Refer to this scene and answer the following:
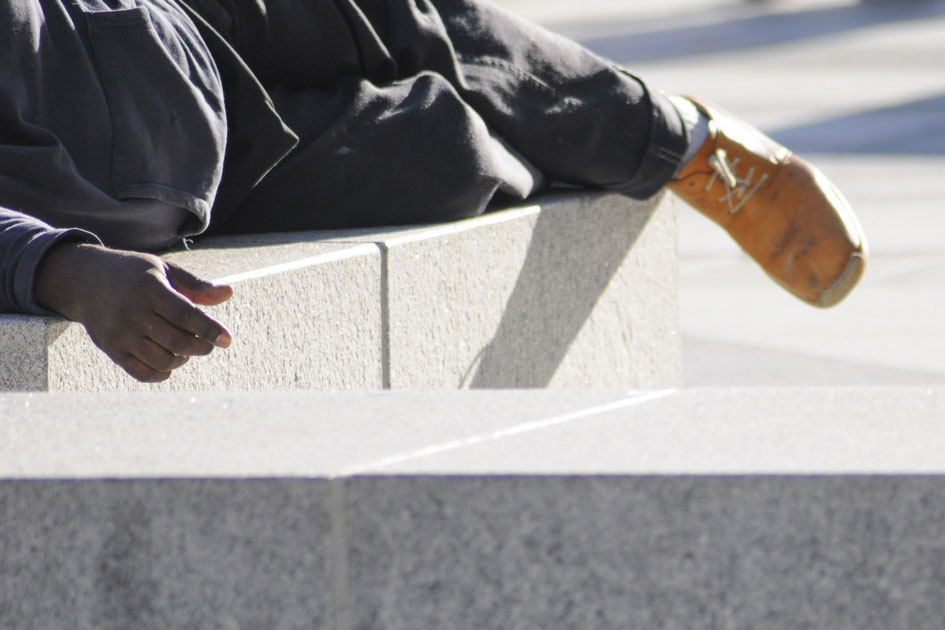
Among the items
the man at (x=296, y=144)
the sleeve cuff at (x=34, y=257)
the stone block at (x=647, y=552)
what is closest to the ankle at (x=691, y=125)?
the man at (x=296, y=144)

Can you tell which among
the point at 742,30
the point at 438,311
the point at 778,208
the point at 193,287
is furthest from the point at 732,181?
the point at 742,30

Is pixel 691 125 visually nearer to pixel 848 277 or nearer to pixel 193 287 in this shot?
pixel 848 277

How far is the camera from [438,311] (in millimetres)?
2592

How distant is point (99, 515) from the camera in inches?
46.8

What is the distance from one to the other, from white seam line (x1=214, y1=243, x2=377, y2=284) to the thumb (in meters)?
0.35

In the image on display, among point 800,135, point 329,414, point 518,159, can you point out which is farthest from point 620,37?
point 329,414

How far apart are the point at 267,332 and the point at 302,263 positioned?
134 mm

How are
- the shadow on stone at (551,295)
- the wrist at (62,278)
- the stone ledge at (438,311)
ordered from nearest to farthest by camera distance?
the wrist at (62,278), the stone ledge at (438,311), the shadow on stone at (551,295)

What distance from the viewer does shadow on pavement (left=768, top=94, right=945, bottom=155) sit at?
827 centimetres

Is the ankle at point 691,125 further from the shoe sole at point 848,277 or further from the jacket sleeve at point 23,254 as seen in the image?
the jacket sleeve at point 23,254

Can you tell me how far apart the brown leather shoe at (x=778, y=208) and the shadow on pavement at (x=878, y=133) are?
5.06m

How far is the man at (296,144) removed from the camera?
175cm

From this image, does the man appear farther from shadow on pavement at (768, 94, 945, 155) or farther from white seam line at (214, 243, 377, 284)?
shadow on pavement at (768, 94, 945, 155)

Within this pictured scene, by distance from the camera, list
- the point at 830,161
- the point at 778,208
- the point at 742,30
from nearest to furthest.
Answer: the point at 778,208, the point at 830,161, the point at 742,30
